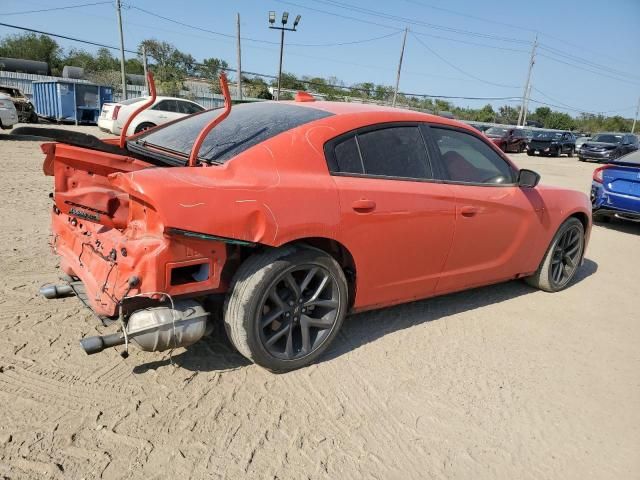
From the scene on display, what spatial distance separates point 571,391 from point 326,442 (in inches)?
66.3

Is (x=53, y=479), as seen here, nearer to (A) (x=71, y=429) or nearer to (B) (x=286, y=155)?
(A) (x=71, y=429)

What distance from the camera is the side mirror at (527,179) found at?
3.99m

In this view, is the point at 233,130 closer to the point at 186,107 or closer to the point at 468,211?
the point at 468,211

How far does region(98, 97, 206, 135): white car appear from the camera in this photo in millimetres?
14349

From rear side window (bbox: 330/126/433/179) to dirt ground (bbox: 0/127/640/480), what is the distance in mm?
1187

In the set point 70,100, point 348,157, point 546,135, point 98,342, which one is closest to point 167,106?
point 70,100

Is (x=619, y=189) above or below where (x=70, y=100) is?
below

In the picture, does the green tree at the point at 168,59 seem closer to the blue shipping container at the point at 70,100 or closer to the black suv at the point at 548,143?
the blue shipping container at the point at 70,100

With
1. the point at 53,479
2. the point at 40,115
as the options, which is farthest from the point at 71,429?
the point at 40,115

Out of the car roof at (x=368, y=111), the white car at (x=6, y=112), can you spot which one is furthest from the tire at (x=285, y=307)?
the white car at (x=6, y=112)

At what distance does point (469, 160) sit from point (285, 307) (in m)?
1.98

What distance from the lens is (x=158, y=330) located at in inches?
95.9

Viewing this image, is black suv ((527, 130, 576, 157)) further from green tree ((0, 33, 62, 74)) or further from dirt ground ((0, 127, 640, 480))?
green tree ((0, 33, 62, 74))

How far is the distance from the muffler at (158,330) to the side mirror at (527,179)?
9.40 feet
